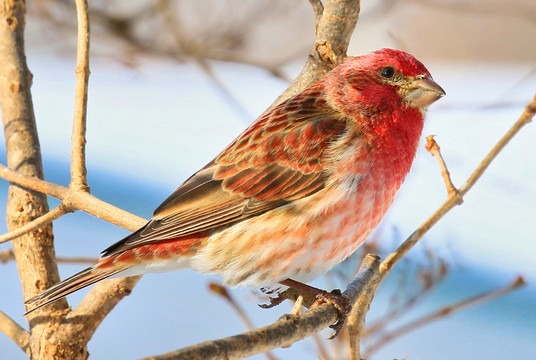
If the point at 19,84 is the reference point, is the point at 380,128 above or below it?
below

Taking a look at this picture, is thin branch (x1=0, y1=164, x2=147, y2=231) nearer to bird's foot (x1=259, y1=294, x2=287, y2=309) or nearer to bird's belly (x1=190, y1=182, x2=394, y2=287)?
bird's belly (x1=190, y1=182, x2=394, y2=287)

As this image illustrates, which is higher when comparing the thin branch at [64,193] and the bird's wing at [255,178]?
the thin branch at [64,193]

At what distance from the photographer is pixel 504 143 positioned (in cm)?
152

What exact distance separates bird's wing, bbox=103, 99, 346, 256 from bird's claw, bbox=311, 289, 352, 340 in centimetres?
24

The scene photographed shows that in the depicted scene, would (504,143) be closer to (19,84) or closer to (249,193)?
(249,193)

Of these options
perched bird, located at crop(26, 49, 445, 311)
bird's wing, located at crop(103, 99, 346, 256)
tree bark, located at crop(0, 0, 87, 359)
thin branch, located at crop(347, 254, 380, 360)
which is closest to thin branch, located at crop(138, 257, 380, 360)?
thin branch, located at crop(347, 254, 380, 360)

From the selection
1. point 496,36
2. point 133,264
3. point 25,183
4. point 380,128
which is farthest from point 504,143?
point 496,36

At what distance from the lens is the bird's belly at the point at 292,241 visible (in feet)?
5.58

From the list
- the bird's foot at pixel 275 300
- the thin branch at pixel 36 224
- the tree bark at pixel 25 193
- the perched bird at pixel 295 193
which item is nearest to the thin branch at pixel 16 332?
the tree bark at pixel 25 193

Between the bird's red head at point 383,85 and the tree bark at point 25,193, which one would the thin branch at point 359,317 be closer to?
the bird's red head at point 383,85

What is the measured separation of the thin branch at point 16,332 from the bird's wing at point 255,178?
0.35 m

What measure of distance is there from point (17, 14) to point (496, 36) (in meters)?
4.33

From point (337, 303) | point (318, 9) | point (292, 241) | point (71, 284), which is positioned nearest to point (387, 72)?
point (318, 9)

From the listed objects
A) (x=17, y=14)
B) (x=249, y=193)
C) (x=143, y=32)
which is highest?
(x=143, y=32)
